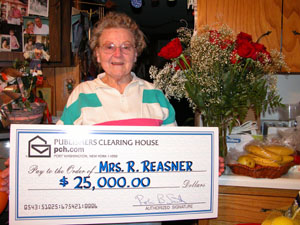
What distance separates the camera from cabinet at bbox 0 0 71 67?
6.31 ft

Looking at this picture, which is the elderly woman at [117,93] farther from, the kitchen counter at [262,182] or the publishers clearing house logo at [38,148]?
the kitchen counter at [262,182]

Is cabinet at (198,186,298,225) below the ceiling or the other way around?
below

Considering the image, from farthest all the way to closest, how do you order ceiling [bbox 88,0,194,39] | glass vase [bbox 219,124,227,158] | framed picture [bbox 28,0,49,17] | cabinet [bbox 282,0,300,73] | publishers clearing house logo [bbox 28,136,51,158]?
ceiling [bbox 88,0,194,39], framed picture [bbox 28,0,49,17], cabinet [bbox 282,0,300,73], glass vase [bbox 219,124,227,158], publishers clearing house logo [bbox 28,136,51,158]

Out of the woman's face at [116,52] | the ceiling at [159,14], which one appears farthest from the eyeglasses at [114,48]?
the ceiling at [159,14]

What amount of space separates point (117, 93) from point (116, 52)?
0.20 meters

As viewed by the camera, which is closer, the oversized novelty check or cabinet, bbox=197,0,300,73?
the oversized novelty check

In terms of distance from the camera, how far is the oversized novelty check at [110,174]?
2.84 feet

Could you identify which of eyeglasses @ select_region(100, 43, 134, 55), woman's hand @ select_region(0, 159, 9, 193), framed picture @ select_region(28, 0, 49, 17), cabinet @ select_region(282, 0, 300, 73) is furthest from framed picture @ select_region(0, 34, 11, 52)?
cabinet @ select_region(282, 0, 300, 73)

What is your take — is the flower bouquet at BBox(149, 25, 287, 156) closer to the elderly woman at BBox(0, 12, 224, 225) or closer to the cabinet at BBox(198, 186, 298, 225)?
the elderly woman at BBox(0, 12, 224, 225)

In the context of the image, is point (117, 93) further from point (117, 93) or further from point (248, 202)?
point (248, 202)

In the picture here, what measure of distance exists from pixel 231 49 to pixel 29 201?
3.34 feet

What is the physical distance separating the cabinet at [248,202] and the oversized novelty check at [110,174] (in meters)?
0.20

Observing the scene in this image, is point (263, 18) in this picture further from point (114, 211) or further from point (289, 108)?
point (114, 211)

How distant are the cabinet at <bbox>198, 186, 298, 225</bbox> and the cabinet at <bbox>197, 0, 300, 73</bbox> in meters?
0.84
